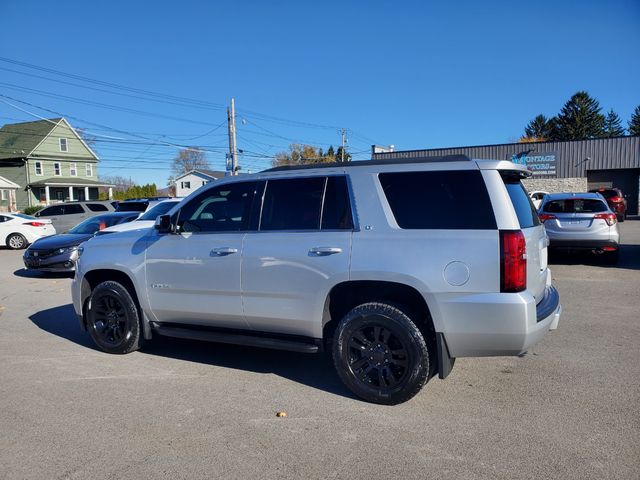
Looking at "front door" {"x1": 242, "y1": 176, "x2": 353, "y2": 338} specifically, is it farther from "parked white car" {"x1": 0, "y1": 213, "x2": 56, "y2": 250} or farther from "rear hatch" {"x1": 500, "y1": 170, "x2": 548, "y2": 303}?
"parked white car" {"x1": 0, "y1": 213, "x2": 56, "y2": 250}

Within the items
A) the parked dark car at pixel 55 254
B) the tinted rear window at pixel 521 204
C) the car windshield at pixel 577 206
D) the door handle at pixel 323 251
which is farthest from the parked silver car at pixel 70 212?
the tinted rear window at pixel 521 204

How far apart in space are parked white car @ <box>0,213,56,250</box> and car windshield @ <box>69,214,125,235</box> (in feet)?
21.8

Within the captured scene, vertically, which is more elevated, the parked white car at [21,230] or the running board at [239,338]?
the parked white car at [21,230]

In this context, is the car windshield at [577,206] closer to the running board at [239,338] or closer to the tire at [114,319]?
the running board at [239,338]

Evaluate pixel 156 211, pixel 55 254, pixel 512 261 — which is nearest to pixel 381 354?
pixel 512 261

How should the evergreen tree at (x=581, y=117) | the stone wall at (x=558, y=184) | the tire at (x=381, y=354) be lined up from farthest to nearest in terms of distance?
the evergreen tree at (x=581, y=117) < the stone wall at (x=558, y=184) < the tire at (x=381, y=354)

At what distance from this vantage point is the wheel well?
4.05 m

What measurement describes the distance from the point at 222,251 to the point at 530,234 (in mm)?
2739

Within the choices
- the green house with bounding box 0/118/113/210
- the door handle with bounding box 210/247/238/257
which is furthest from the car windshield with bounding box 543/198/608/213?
the green house with bounding box 0/118/113/210

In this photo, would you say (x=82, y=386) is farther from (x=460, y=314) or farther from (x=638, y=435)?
(x=638, y=435)

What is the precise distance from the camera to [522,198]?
170 inches

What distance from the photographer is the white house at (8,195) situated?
1716 inches

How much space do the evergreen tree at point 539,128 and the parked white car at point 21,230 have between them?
267 feet

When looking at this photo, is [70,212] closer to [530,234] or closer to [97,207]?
[97,207]
